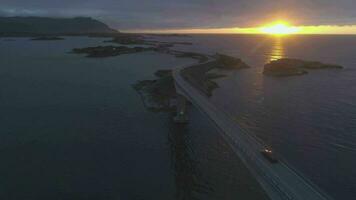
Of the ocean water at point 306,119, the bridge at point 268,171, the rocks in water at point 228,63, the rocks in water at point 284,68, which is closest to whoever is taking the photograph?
the bridge at point 268,171

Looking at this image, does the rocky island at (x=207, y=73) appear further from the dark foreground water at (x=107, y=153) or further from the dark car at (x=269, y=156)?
the dark car at (x=269, y=156)

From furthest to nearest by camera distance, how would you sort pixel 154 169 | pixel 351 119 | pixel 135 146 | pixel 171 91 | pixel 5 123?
pixel 171 91 → pixel 351 119 → pixel 5 123 → pixel 135 146 → pixel 154 169

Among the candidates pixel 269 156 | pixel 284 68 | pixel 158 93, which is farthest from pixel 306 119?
pixel 284 68

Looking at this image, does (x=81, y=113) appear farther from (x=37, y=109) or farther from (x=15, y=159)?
(x=15, y=159)

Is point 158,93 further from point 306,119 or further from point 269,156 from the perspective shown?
point 269,156

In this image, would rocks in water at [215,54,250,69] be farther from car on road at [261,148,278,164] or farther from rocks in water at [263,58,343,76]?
car on road at [261,148,278,164]

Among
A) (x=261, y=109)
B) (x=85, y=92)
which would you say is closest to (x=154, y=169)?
(x=261, y=109)

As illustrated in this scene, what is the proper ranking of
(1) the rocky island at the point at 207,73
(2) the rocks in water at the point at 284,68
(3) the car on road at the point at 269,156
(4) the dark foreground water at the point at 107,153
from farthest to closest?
(2) the rocks in water at the point at 284,68, (1) the rocky island at the point at 207,73, (4) the dark foreground water at the point at 107,153, (3) the car on road at the point at 269,156

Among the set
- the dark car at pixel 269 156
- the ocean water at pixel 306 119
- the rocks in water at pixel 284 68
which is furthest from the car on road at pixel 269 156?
the rocks in water at pixel 284 68
